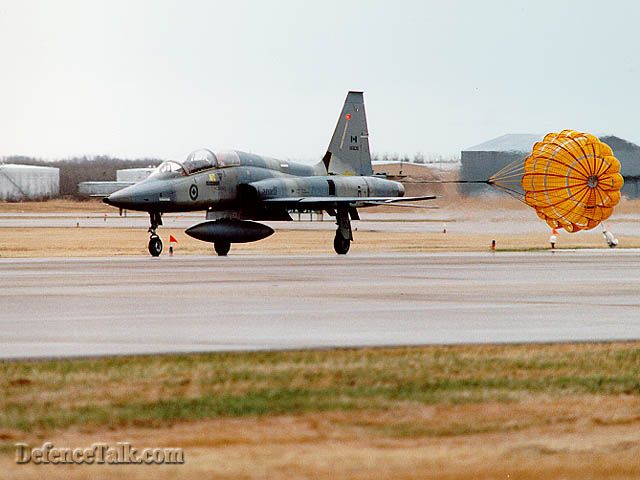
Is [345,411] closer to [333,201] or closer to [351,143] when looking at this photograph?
[333,201]

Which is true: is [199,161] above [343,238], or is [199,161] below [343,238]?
above

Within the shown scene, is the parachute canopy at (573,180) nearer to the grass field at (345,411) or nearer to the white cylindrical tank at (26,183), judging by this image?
the grass field at (345,411)

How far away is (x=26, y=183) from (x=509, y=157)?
76.9 m

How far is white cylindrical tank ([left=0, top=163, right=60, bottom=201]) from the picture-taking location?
12750cm

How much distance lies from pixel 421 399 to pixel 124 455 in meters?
3.14

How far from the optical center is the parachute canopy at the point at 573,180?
1586 inches

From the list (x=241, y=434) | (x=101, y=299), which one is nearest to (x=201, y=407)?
(x=241, y=434)

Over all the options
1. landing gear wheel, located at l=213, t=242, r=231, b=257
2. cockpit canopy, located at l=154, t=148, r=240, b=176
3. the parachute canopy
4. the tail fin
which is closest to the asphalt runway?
landing gear wheel, located at l=213, t=242, r=231, b=257

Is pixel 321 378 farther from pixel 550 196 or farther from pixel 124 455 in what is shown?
pixel 550 196

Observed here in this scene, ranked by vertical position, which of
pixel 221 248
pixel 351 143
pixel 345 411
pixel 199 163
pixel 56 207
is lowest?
pixel 56 207

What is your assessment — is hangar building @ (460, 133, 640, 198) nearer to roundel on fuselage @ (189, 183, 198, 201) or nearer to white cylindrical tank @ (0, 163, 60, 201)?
roundel on fuselage @ (189, 183, 198, 201)

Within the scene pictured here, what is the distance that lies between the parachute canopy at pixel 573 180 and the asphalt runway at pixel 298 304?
387 inches

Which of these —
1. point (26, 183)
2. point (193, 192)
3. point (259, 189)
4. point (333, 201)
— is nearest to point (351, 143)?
point (333, 201)

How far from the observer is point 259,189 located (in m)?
36.5
